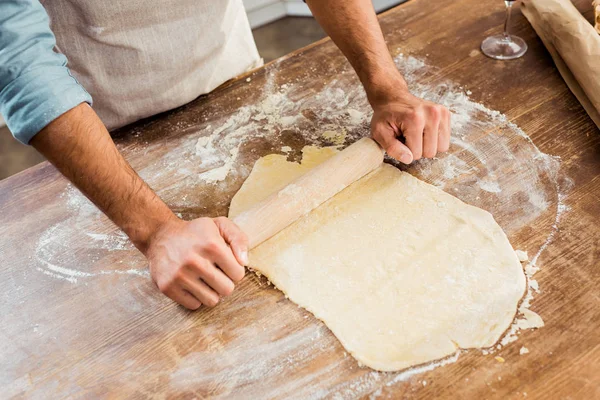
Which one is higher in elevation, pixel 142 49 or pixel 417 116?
pixel 142 49

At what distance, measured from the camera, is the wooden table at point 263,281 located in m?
1.04

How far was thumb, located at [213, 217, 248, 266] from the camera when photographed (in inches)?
45.3

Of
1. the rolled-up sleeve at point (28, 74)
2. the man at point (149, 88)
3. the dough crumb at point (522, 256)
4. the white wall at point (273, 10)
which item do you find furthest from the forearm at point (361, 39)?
the white wall at point (273, 10)

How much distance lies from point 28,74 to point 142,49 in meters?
0.49

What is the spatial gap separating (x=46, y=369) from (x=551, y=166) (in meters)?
1.30

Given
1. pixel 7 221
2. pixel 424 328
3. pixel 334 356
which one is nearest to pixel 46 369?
pixel 7 221

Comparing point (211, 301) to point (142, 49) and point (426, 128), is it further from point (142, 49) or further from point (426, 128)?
point (142, 49)

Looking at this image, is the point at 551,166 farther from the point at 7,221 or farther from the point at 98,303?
the point at 7,221

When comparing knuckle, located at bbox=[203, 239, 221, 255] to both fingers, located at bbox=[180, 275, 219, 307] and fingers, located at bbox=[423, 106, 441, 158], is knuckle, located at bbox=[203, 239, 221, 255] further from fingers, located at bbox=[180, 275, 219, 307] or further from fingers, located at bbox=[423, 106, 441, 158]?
fingers, located at bbox=[423, 106, 441, 158]

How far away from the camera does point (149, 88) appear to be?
1.60 meters

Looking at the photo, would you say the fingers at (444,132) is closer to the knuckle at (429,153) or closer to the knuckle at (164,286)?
the knuckle at (429,153)

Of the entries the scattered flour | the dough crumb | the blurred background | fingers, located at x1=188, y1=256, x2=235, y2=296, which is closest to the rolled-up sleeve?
the scattered flour

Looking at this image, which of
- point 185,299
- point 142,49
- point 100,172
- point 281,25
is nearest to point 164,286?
point 185,299

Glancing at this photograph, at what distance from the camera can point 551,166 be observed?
1.40 metres
